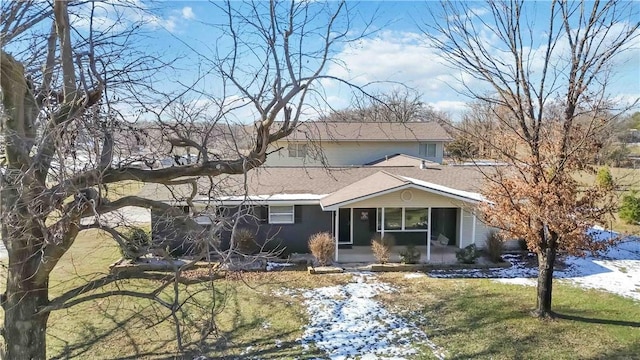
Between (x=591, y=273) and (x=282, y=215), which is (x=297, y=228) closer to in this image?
(x=282, y=215)

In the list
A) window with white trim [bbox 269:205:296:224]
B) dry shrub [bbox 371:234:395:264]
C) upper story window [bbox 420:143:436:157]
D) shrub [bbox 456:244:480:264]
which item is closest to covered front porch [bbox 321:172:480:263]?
dry shrub [bbox 371:234:395:264]

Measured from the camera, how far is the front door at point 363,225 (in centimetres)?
1650

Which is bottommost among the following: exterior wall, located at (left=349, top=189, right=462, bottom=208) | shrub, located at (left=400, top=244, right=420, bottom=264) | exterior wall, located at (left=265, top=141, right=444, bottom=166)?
shrub, located at (left=400, top=244, right=420, bottom=264)

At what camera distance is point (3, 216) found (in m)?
3.96

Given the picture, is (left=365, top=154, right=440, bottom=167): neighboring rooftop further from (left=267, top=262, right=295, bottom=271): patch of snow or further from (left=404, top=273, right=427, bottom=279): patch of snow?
(left=267, top=262, right=295, bottom=271): patch of snow

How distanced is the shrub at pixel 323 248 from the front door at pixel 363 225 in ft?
8.20

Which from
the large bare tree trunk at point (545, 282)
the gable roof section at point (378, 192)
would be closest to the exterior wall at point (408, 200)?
the gable roof section at point (378, 192)

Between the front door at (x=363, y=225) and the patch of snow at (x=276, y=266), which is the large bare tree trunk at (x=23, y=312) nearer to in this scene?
the patch of snow at (x=276, y=266)

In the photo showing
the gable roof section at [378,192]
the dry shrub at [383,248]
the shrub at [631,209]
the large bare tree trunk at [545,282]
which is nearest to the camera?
the large bare tree trunk at [545,282]

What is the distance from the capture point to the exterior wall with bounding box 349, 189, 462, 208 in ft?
48.6

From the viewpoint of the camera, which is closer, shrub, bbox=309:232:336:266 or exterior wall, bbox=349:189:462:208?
shrub, bbox=309:232:336:266

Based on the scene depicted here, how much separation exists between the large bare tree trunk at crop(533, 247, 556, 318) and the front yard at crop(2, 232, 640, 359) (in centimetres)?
29

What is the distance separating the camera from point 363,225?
1655cm

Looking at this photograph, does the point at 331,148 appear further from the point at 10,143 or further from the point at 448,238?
the point at 10,143
